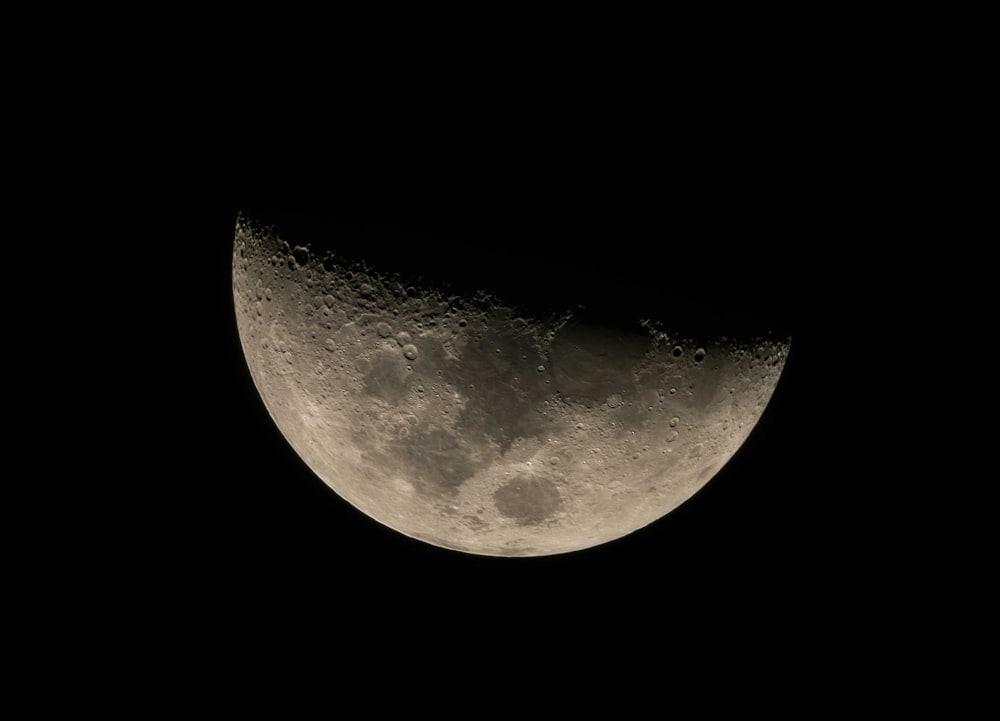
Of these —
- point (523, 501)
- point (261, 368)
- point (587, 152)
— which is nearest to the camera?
point (587, 152)

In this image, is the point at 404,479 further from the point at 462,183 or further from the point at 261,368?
the point at 462,183

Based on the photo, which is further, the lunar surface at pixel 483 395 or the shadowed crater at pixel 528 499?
the shadowed crater at pixel 528 499

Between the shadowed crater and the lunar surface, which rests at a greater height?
the lunar surface

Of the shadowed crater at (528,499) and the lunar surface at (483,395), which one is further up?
the lunar surface at (483,395)

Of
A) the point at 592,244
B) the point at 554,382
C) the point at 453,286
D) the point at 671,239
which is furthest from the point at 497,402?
the point at 671,239

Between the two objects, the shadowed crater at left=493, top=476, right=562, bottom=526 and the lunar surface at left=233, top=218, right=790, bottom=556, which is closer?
the lunar surface at left=233, top=218, right=790, bottom=556
